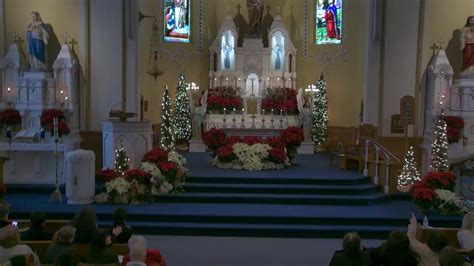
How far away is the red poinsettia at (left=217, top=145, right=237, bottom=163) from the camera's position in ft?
41.4

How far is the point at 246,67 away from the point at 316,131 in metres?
3.29

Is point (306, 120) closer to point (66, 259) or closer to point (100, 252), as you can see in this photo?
point (100, 252)

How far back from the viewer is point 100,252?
5.01 m

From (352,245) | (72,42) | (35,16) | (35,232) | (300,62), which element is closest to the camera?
(352,245)

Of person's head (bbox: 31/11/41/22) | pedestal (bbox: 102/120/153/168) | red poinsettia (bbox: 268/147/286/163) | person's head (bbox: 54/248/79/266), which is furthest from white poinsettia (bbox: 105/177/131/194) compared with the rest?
person's head (bbox: 54/248/79/266)

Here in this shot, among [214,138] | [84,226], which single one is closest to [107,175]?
[214,138]

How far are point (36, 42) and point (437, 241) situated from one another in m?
10.6

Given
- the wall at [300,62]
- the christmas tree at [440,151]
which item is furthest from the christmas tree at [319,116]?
the christmas tree at [440,151]

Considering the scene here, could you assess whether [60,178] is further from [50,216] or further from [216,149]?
[216,149]

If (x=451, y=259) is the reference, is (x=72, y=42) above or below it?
above

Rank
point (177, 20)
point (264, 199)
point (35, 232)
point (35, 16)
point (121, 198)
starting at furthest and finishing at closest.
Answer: point (177, 20) < point (35, 16) < point (264, 199) < point (121, 198) < point (35, 232)

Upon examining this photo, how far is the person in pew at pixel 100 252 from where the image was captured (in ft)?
16.3

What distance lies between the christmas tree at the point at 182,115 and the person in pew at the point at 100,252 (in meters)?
11.4

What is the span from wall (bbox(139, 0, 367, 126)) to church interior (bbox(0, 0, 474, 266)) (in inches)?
2.2
